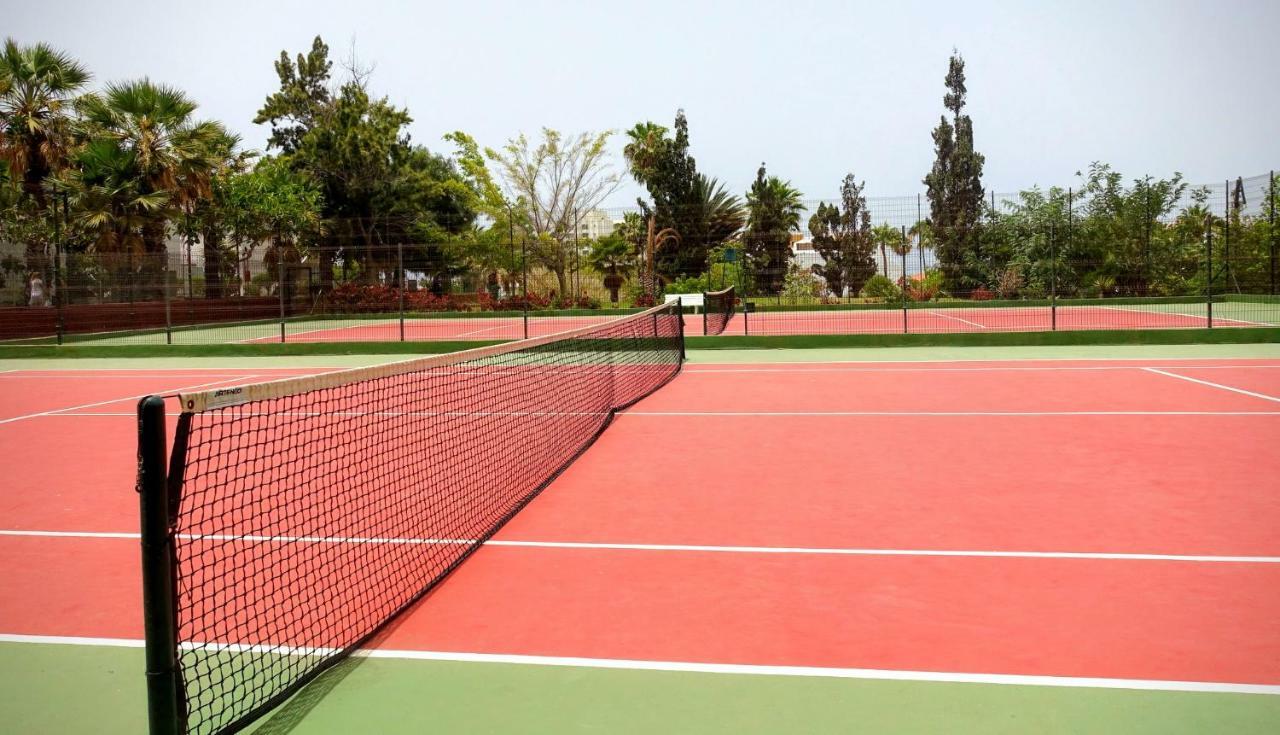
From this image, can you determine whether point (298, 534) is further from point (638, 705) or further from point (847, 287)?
point (847, 287)

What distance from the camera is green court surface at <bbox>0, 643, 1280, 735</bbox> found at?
10.3 feet

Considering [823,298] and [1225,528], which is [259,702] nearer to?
[1225,528]

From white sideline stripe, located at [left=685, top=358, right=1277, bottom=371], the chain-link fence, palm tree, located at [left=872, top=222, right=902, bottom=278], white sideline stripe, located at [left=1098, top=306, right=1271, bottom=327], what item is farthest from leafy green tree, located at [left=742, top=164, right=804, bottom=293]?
white sideline stripe, located at [left=685, top=358, right=1277, bottom=371]

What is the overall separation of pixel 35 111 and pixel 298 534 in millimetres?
23992

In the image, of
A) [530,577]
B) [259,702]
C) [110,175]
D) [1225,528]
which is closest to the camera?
[259,702]

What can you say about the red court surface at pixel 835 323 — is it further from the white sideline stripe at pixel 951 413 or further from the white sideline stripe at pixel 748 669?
the white sideline stripe at pixel 748 669

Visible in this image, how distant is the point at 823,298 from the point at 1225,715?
23610 mm

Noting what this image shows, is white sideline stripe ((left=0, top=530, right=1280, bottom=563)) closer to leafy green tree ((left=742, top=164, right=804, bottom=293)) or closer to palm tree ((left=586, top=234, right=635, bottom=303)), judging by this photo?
leafy green tree ((left=742, top=164, right=804, bottom=293))

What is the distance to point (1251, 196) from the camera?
80.5 feet

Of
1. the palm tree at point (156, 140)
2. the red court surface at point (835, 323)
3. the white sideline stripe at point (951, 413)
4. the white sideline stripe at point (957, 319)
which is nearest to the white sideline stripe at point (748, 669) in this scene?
the white sideline stripe at point (951, 413)

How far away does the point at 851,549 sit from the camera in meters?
5.10

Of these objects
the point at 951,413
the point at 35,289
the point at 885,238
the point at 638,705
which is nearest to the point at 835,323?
the point at 885,238

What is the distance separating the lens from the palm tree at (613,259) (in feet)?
124

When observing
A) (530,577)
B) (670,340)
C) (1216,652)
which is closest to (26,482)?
(530,577)
